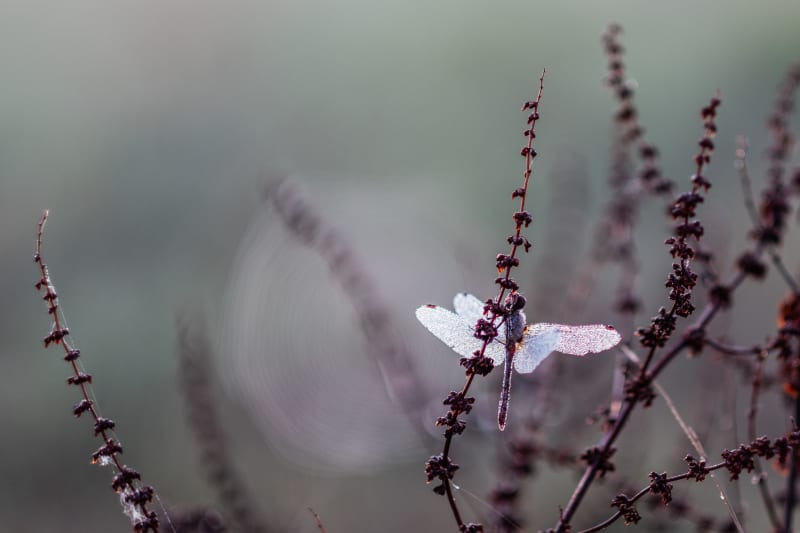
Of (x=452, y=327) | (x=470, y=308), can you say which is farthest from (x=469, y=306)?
(x=452, y=327)

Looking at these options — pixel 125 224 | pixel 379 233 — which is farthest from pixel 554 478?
pixel 125 224

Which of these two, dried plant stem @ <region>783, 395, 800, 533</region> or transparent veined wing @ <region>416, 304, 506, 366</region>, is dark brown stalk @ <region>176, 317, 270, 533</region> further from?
dried plant stem @ <region>783, 395, 800, 533</region>

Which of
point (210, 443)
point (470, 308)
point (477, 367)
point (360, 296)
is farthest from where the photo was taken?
point (360, 296)

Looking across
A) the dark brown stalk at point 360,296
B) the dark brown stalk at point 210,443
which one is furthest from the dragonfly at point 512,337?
the dark brown stalk at point 210,443

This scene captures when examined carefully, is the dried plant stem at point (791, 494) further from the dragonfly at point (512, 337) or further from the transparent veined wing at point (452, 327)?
the transparent veined wing at point (452, 327)

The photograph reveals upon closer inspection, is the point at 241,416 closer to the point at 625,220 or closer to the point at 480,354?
the point at 625,220

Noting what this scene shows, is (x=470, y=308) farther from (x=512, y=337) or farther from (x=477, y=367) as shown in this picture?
(x=477, y=367)
